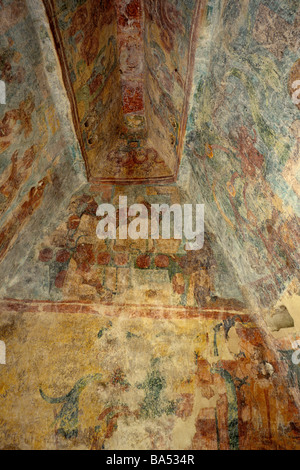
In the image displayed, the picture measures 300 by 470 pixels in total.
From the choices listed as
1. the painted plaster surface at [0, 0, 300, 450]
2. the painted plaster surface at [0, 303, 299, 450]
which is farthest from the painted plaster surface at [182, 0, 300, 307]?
the painted plaster surface at [0, 303, 299, 450]

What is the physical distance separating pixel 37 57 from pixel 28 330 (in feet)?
10.6

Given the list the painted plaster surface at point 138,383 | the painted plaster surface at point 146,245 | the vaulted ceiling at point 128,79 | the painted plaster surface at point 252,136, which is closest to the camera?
the painted plaster surface at point 252,136

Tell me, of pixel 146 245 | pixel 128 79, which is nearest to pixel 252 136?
pixel 146 245

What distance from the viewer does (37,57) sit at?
380 cm

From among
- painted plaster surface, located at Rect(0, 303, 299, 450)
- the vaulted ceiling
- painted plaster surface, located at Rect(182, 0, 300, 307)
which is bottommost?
painted plaster surface, located at Rect(0, 303, 299, 450)

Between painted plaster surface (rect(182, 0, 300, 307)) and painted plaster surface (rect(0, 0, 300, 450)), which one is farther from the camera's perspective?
painted plaster surface (rect(0, 0, 300, 450))

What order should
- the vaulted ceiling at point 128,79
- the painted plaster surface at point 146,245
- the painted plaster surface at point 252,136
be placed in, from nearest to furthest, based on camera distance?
1. the painted plaster surface at point 252,136
2. the painted plaster surface at point 146,245
3. the vaulted ceiling at point 128,79

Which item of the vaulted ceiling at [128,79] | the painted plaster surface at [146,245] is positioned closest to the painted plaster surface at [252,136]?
the painted plaster surface at [146,245]


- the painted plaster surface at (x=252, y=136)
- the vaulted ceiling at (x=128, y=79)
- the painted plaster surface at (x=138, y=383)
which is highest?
A: the vaulted ceiling at (x=128, y=79)

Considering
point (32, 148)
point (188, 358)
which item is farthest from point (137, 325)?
point (32, 148)

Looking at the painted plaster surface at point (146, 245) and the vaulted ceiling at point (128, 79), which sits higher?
the vaulted ceiling at point (128, 79)

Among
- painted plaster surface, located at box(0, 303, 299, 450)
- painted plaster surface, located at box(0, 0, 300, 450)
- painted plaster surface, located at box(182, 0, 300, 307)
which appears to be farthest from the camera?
painted plaster surface, located at box(0, 303, 299, 450)

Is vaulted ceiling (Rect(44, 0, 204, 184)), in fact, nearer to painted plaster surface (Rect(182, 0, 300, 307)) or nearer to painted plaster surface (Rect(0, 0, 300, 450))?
painted plaster surface (Rect(0, 0, 300, 450))

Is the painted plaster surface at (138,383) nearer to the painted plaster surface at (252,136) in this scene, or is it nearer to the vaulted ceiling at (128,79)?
the painted plaster surface at (252,136)
